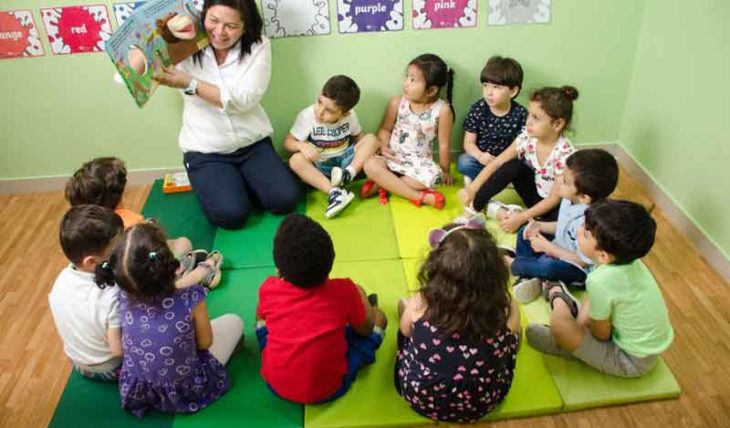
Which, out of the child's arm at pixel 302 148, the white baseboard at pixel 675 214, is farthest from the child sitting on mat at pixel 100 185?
the white baseboard at pixel 675 214

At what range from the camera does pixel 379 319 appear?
2.10 m

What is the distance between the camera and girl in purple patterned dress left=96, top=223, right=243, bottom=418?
1.60 m

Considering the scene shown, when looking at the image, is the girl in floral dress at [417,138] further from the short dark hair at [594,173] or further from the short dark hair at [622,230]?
the short dark hair at [622,230]

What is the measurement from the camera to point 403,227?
277cm

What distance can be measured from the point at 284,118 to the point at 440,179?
35.7 inches

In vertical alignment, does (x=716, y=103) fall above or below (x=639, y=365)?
above

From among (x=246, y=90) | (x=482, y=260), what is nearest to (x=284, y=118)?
(x=246, y=90)

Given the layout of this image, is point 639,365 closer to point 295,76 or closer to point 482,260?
point 482,260

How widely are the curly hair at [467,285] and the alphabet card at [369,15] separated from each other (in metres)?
1.63

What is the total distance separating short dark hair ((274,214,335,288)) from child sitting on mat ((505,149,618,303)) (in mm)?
917

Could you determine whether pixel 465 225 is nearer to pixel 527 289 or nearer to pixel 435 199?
pixel 435 199

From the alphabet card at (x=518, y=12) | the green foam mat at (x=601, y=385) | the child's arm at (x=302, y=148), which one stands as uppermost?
the alphabet card at (x=518, y=12)

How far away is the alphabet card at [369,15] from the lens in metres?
2.87

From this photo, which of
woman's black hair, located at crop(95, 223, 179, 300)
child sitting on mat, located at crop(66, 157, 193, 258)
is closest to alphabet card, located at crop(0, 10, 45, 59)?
child sitting on mat, located at crop(66, 157, 193, 258)
